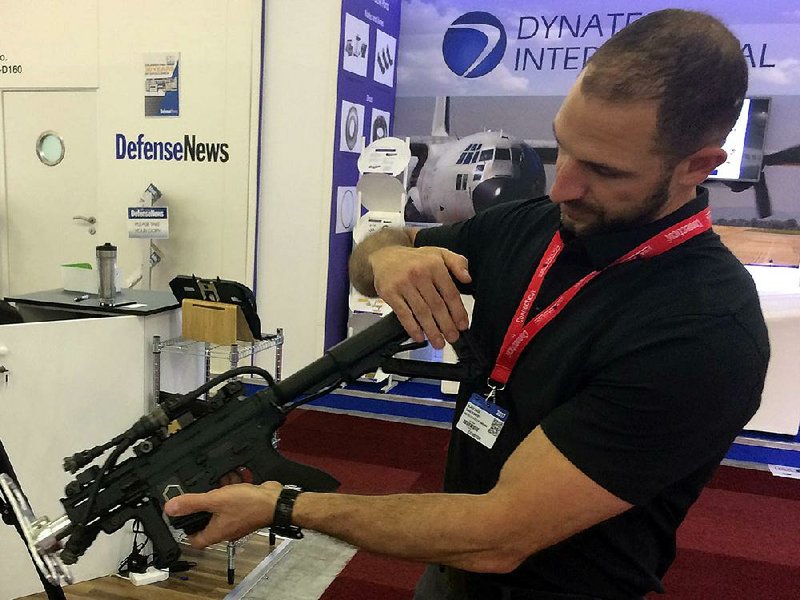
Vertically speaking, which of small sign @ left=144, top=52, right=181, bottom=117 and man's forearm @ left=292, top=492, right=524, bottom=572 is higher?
small sign @ left=144, top=52, right=181, bottom=117

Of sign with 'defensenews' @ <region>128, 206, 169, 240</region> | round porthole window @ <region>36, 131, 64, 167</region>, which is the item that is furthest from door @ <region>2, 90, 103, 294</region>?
sign with 'defensenews' @ <region>128, 206, 169, 240</region>

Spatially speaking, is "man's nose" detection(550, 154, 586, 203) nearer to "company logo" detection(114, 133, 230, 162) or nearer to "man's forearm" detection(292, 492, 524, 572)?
"man's forearm" detection(292, 492, 524, 572)

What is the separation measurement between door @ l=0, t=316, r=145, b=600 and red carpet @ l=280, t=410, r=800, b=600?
3.58 feet

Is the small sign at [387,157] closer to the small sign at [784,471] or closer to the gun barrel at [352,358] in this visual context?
the small sign at [784,471]

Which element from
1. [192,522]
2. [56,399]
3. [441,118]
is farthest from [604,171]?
[441,118]

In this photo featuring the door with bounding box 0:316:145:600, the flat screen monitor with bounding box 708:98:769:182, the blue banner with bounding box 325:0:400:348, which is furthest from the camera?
the blue banner with bounding box 325:0:400:348

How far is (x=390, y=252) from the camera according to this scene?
3.73 ft

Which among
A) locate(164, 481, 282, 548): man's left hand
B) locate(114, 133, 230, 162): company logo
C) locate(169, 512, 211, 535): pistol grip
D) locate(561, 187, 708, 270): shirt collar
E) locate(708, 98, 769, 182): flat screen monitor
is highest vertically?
locate(708, 98, 769, 182): flat screen monitor

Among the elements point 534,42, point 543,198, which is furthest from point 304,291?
point 543,198

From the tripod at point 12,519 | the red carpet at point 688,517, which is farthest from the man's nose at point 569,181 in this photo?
the red carpet at point 688,517

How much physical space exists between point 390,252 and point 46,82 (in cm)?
491

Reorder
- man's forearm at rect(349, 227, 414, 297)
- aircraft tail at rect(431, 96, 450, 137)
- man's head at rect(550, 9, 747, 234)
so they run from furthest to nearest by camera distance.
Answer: aircraft tail at rect(431, 96, 450, 137) < man's forearm at rect(349, 227, 414, 297) < man's head at rect(550, 9, 747, 234)

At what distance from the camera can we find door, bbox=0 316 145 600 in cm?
208

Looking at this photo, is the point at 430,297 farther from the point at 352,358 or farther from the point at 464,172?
the point at 464,172
